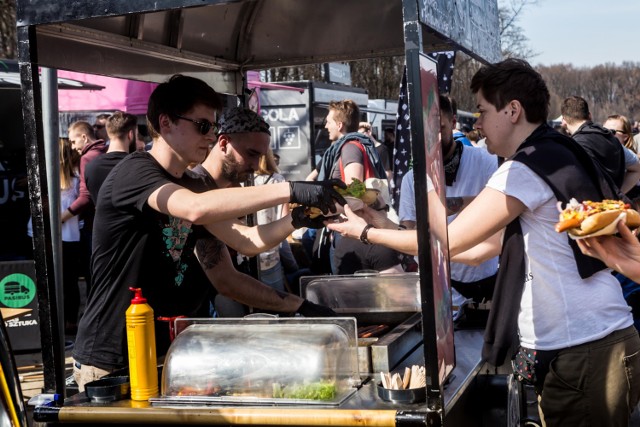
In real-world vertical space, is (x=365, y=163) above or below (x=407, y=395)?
above

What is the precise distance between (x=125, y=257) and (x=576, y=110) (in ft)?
18.8

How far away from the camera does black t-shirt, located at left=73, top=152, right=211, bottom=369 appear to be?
2848 mm

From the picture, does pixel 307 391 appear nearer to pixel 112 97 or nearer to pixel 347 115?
pixel 347 115

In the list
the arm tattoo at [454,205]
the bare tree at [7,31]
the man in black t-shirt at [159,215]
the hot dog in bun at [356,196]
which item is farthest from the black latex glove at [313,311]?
the bare tree at [7,31]

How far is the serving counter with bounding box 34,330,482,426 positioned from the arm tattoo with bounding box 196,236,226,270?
0.96 meters

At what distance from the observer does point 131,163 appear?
2926mm

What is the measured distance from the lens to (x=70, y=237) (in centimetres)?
792

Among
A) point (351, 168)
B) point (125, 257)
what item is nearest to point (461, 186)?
point (351, 168)

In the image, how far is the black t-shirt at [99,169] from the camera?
673 cm

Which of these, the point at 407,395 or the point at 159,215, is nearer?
the point at 407,395

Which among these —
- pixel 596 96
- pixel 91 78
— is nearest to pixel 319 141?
pixel 91 78

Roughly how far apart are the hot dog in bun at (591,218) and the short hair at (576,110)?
5.42m

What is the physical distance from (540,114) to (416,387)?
3.57 ft

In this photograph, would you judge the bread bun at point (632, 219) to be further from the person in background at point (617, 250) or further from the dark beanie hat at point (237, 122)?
the dark beanie hat at point (237, 122)
